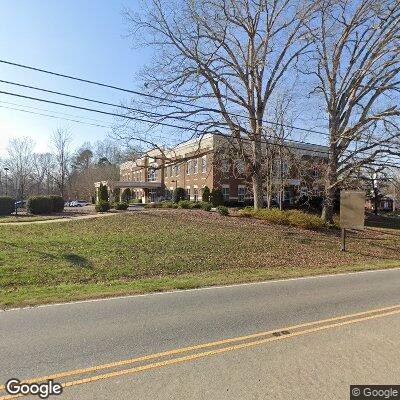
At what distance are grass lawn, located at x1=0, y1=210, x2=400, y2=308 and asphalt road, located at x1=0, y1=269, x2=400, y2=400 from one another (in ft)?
6.70

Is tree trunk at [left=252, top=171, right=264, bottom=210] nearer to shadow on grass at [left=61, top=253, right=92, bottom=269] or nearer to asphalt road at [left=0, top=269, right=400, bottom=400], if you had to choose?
shadow on grass at [left=61, top=253, right=92, bottom=269]

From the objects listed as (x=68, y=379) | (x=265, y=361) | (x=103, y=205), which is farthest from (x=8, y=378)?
(x=103, y=205)

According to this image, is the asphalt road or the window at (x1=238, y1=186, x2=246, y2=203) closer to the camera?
the asphalt road

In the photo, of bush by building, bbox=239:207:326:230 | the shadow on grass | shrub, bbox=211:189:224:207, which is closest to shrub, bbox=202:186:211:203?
shrub, bbox=211:189:224:207

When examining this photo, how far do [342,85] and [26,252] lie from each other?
77.4ft

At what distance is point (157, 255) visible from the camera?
14.7 meters

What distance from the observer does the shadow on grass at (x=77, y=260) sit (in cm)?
1240

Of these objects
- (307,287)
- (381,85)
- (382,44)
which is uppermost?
(382,44)

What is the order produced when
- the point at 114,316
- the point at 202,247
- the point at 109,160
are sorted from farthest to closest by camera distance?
the point at 109,160
the point at 202,247
the point at 114,316

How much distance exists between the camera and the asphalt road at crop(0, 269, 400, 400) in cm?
420

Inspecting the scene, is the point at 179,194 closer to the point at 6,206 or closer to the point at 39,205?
the point at 39,205

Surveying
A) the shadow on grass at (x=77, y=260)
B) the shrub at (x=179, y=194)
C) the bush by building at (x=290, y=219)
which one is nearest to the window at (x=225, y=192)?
the shrub at (x=179, y=194)

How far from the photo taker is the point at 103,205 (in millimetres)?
29188

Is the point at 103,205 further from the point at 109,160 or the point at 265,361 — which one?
the point at 109,160
